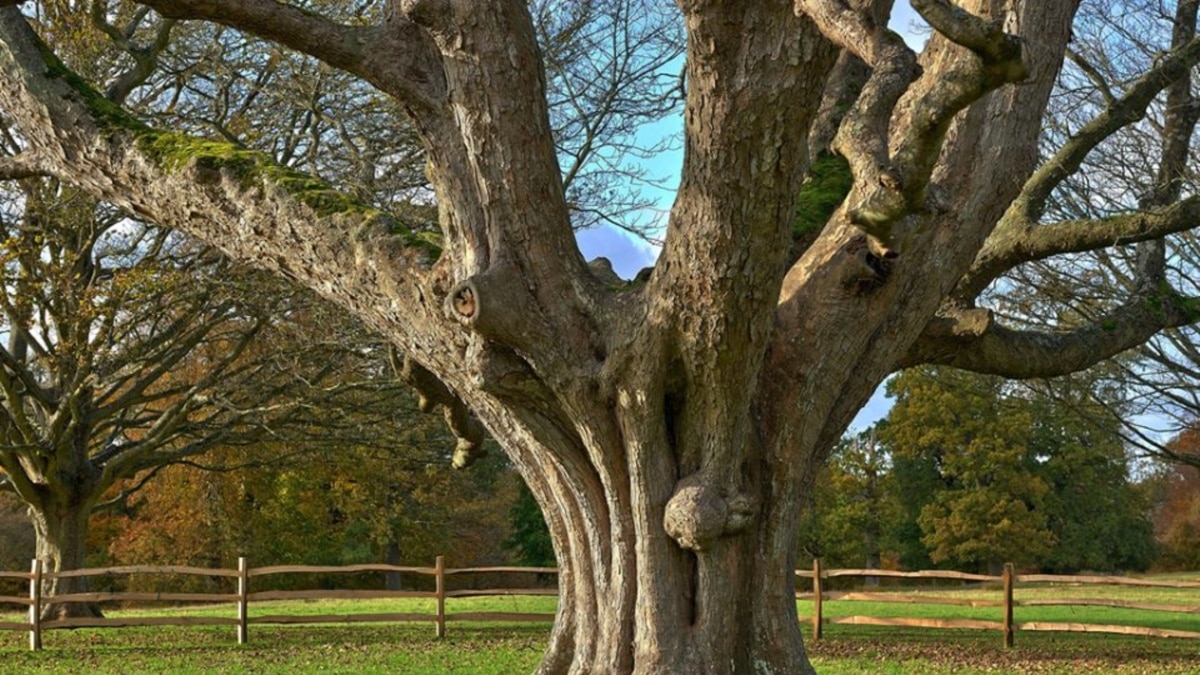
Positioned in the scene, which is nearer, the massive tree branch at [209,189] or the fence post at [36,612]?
the massive tree branch at [209,189]

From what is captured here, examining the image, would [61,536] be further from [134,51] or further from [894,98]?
[894,98]

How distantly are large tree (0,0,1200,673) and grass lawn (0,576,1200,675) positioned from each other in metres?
5.56

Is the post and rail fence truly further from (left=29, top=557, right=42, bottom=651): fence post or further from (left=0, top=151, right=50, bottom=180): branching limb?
(left=0, top=151, right=50, bottom=180): branching limb

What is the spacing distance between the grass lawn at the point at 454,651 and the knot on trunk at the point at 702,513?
5.95 metres

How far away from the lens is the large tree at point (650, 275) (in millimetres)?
5582

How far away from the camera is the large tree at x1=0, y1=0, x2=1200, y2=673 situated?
5.58 m

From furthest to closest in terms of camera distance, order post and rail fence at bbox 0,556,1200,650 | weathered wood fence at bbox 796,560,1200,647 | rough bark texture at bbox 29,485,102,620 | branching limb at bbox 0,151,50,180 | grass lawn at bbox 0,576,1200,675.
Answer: rough bark texture at bbox 29,485,102,620 → post and rail fence at bbox 0,556,1200,650 → weathered wood fence at bbox 796,560,1200,647 → grass lawn at bbox 0,576,1200,675 → branching limb at bbox 0,151,50,180

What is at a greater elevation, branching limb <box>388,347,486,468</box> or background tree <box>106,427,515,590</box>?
branching limb <box>388,347,486,468</box>

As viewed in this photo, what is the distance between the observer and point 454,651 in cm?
1392

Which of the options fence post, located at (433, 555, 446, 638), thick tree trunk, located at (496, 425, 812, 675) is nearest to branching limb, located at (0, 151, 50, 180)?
thick tree trunk, located at (496, 425, 812, 675)

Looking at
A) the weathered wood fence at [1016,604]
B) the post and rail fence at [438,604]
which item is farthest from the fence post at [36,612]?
the weathered wood fence at [1016,604]

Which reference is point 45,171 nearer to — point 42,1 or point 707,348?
point 707,348

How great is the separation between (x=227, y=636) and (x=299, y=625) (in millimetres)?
1627

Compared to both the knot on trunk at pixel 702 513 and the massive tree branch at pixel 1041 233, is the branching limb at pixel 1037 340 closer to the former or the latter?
the massive tree branch at pixel 1041 233
